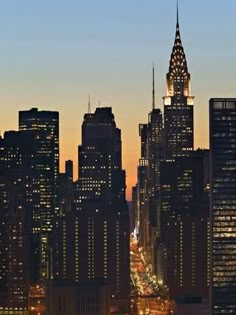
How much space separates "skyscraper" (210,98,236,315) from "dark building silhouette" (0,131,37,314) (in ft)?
17.0

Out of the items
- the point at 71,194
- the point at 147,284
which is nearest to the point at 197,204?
the point at 147,284

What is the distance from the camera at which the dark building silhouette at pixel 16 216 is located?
24.4 meters

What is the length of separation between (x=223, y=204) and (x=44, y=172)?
1342 cm

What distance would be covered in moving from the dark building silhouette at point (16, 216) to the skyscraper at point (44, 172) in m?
0.29

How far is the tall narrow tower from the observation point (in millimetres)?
35438

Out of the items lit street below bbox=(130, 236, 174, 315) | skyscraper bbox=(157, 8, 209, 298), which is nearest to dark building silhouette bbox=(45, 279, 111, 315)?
lit street below bbox=(130, 236, 174, 315)

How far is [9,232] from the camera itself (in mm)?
25594

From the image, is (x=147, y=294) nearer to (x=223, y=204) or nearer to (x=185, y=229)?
(x=185, y=229)

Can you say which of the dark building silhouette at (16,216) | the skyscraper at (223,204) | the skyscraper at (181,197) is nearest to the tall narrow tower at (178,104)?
the skyscraper at (181,197)

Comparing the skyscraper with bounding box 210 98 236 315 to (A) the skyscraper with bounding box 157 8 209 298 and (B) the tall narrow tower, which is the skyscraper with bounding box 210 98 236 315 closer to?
(A) the skyscraper with bounding box 157 8 209 298

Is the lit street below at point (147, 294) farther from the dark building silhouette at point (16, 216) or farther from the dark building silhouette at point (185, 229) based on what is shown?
the dark building silhouette at point (16, 216)

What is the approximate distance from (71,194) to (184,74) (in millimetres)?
6423

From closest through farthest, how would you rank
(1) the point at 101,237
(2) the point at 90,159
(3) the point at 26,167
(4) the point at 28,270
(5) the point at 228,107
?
(5) the point at 228,107
(4) the point at 28,270
(1) the point at 101,237
(3) the point at 26,167
(2) the point at 90,159

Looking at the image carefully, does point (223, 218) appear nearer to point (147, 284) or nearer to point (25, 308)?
point (25, 308)
